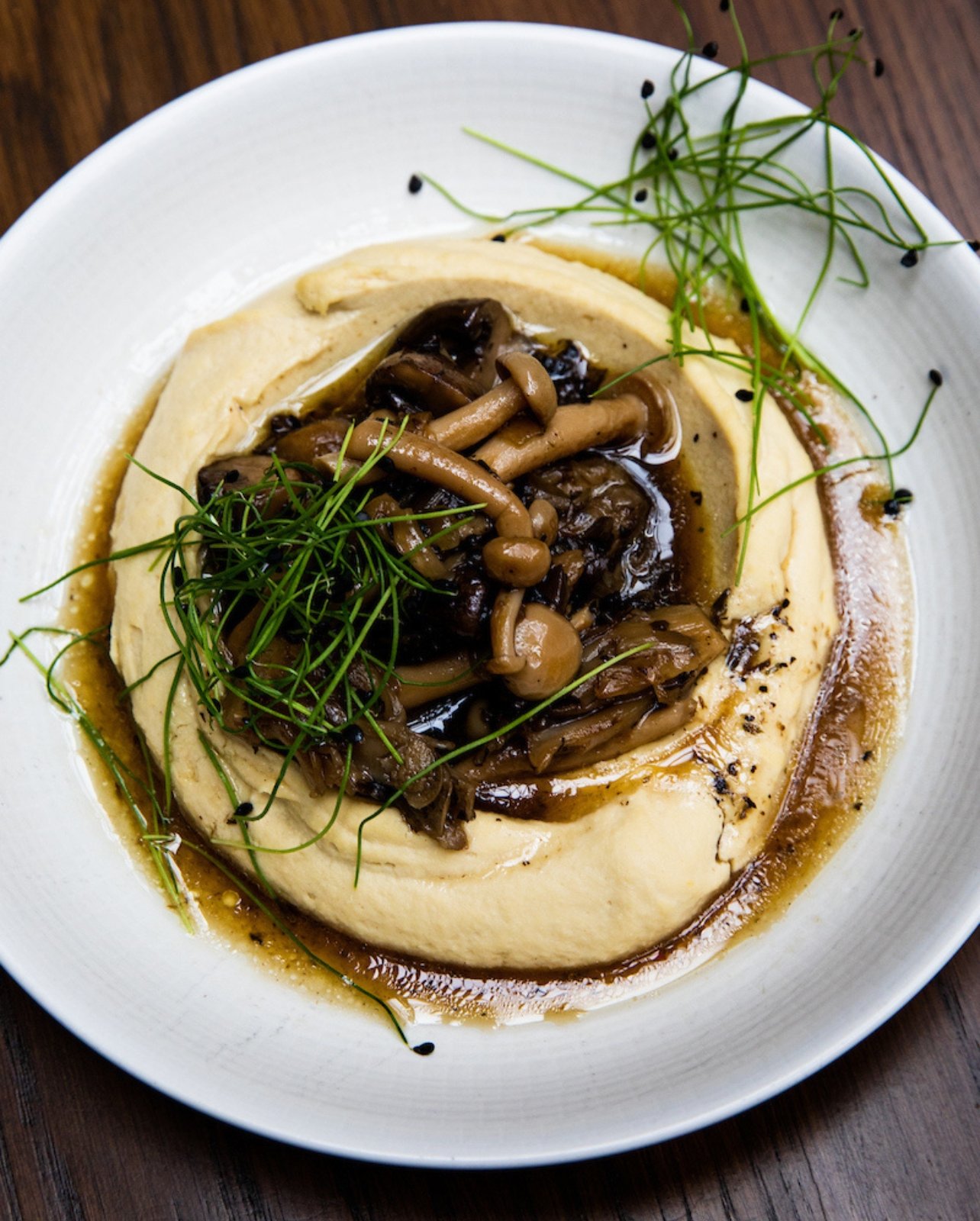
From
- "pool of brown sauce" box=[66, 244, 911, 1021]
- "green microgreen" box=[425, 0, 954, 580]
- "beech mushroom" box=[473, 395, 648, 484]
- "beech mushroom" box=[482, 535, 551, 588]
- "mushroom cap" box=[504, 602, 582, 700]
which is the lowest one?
"pool of brown sauce" box=[66, 244, 911, 1021]

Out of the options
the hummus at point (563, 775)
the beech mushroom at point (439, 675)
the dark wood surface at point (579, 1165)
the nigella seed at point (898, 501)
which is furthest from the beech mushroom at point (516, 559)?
the dark wood surface at point (579, 1165)

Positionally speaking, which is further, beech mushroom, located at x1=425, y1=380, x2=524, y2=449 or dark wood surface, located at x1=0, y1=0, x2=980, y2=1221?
dark wood surface, located at x1=0, y1=0, x2=980, y2=1221

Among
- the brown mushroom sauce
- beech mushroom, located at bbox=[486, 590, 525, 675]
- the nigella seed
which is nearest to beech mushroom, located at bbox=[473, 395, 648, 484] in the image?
the brown mushroom sauce

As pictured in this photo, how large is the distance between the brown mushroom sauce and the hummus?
5.5 inches

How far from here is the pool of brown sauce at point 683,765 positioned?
3.63 m

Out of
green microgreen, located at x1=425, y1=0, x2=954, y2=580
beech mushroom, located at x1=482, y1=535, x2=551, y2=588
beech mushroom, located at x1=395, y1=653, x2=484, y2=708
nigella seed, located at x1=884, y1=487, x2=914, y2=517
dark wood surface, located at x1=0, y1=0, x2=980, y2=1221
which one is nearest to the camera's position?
beech mushroom, located at x1=482, y1=535, x2=551, y2=588

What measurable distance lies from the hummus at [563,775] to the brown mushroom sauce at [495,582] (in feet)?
0.46

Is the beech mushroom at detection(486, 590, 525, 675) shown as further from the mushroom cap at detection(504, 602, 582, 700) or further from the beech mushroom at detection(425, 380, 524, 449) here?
the beech mushroom at detection(425, 380, 524, 449)

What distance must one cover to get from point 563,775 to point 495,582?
87 centimetres

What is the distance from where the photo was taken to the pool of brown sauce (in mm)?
3631

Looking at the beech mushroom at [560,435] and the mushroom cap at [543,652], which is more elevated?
the beech mushroom at [560,435]

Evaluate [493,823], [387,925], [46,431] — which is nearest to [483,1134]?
[387,925]

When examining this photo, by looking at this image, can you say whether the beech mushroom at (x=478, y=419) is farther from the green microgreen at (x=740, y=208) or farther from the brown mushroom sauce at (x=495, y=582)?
the green microgreen at (x=740, y=208)

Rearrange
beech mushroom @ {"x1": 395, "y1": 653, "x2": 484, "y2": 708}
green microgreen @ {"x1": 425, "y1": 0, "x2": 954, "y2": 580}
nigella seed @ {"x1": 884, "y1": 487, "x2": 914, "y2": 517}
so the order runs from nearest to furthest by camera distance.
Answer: beech mushroom @ {"x1": 395, "y1": 653, "x2": 484, "y2": 708} < green microgreen @ {"x1": 425, "y1": 0, "x2": 954, "y2": 580} < nigella seed @ {"x1": 884, "y1": 487, "x2": 914, "y2": 517}
